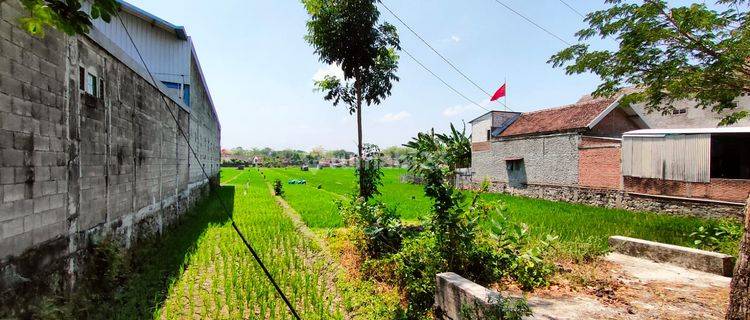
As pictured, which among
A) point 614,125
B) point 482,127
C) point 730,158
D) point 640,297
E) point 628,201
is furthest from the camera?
point 482,127

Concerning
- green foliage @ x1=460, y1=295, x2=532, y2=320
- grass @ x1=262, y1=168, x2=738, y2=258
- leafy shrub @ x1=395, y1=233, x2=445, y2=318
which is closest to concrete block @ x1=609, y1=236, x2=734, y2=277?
grass @ x1=262, y1=168, x2=738, y2=258

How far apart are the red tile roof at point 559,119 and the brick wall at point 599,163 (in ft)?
3.62

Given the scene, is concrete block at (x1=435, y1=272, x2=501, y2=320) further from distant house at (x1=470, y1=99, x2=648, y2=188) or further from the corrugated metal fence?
distant house at (x1=470, y1=99, x2=648, y2=188)

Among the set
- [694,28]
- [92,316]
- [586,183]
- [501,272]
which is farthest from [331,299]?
[586,183]

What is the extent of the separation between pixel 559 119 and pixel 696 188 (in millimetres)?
8104

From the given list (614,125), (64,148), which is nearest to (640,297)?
(64,148)

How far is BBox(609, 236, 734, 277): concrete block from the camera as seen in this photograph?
5402 mm

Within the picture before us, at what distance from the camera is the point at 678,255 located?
5.91 m

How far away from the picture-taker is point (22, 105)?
3949 mm

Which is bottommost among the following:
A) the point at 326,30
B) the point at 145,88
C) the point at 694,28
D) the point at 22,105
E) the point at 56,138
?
the point at 56,138

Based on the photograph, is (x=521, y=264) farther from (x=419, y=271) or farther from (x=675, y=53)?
(x=675, y=53)

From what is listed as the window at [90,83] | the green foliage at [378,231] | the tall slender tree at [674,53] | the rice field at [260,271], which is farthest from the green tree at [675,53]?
the window at [90,83]

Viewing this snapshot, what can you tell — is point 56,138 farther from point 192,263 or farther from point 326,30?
point 326,30

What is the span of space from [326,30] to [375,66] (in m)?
1.96
